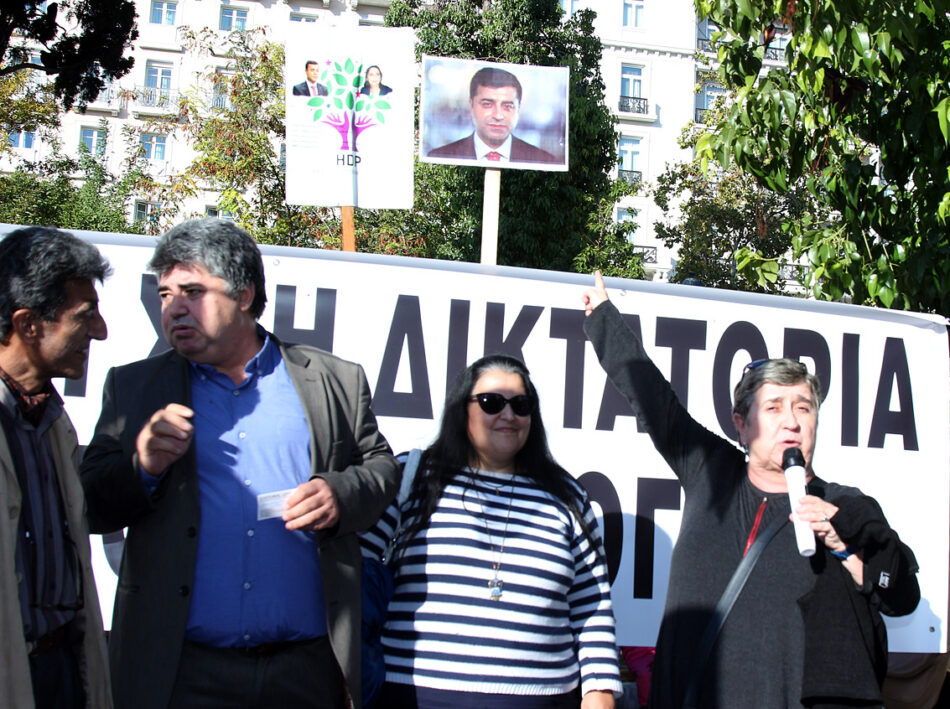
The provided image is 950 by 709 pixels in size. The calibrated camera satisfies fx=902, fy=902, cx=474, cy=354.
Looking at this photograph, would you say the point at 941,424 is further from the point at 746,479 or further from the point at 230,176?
the point at 230,176

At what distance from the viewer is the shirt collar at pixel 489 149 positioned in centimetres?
415

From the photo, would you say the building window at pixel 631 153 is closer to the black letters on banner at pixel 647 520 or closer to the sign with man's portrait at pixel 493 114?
the sign with man's portrait at pixel 493 114

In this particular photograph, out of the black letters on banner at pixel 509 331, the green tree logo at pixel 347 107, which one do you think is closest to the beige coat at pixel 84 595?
the black letters on banner at pixel 509 331

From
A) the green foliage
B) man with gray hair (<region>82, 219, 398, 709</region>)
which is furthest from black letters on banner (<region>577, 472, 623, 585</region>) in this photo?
the green foliage

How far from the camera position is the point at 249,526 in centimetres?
217

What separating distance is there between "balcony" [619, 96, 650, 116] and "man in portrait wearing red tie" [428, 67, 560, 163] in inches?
1224

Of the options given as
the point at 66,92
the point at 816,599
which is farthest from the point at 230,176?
the point at 816,599

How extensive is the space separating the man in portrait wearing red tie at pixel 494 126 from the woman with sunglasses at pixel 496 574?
175 cm

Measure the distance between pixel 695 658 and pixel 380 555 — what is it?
908mm

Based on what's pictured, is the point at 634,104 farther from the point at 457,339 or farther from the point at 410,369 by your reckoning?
the point at 410,369

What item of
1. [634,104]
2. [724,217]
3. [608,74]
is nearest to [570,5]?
[608,74]

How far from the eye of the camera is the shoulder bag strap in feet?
7.99

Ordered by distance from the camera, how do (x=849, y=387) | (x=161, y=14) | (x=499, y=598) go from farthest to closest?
(x=161, y=14)
(x=849, y=387)
(x=499, y=598)

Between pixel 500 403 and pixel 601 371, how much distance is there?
1.10 meters
